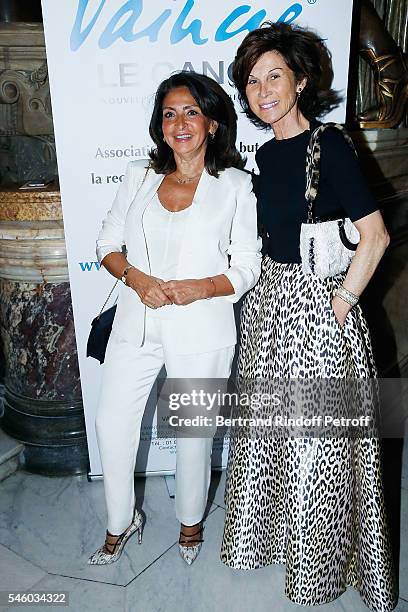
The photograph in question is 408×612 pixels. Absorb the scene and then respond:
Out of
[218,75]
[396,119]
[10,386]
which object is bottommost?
[10,386]

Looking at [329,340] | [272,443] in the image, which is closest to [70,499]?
[272,443]

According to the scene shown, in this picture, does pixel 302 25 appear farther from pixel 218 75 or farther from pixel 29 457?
pixel 29 457

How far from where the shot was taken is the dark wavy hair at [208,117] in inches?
80.0

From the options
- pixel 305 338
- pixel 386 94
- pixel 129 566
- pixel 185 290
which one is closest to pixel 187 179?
pixel 185 290

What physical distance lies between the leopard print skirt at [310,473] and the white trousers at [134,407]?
0.15m

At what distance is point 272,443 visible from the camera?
7.00ft

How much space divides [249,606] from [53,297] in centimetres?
168

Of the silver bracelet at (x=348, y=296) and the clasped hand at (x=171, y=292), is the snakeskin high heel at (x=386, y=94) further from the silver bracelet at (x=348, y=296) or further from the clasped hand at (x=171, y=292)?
the clasped hand at (x=171, y=292)

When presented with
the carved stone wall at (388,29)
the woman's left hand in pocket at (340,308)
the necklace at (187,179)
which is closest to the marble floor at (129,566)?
the woman's left hand in pocket at (340,308)

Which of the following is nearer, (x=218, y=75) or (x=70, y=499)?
(x=218, y=75)

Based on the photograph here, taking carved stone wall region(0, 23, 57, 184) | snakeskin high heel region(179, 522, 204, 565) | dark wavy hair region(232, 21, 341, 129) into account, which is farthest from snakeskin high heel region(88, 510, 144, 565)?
carved stone wall region(0, 23, 57, 184)

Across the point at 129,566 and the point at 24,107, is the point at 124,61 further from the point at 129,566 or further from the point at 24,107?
the point at 129,566

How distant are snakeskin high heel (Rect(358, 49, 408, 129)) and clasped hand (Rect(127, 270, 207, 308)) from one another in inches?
65.8

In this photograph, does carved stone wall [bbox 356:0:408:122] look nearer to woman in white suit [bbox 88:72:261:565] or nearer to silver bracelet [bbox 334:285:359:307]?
woman in white suit [bbox 88:72:261:565]
